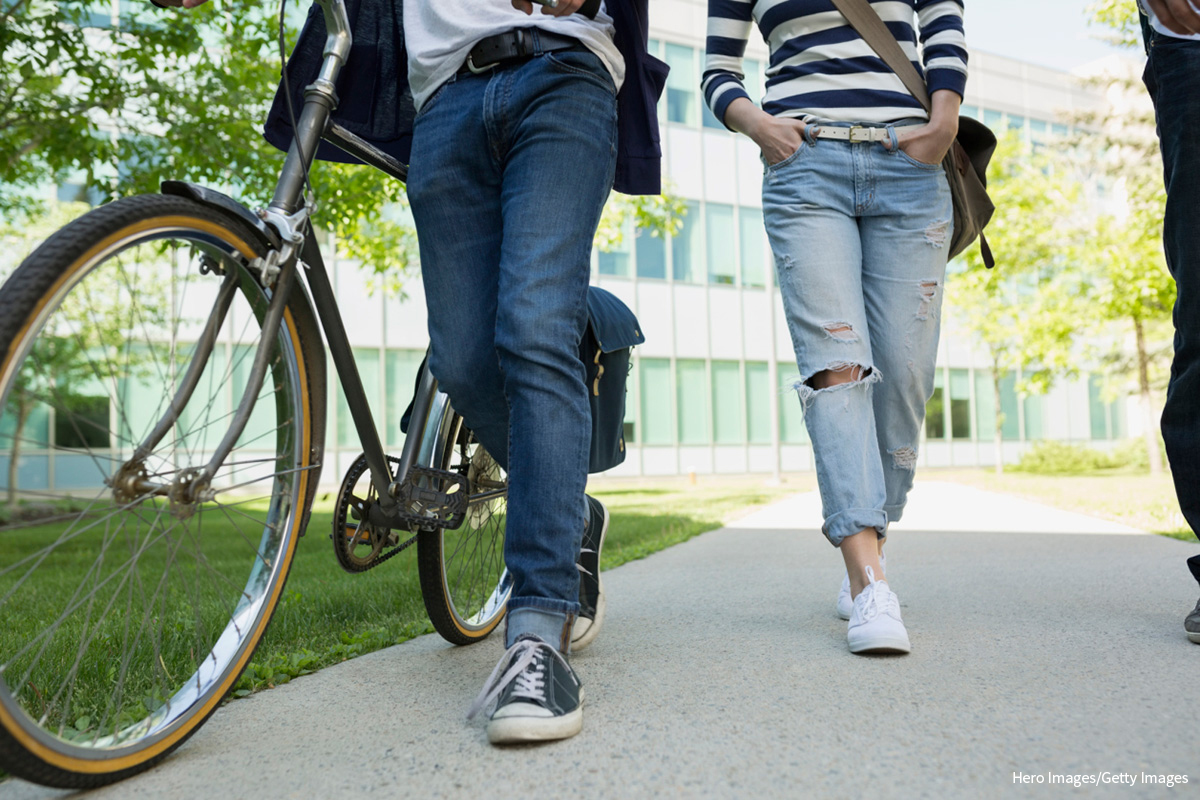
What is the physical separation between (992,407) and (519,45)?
92.2 ft

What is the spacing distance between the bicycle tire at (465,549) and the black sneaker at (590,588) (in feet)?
0.69

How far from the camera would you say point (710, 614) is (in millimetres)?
3047

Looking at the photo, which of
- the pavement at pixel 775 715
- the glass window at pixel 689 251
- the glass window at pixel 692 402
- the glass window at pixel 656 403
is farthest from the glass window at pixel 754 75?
the pavement at pixel 775 715

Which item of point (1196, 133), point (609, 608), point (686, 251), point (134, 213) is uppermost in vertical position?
point (686, 251)

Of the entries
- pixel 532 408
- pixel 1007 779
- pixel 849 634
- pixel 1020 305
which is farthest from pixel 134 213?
pixel 1020 305

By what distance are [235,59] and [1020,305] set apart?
706 inches

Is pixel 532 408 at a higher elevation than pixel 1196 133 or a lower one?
lower

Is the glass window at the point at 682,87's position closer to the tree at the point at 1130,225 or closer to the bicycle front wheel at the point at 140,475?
the tree at the point at 1130,225

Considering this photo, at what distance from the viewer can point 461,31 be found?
221 centimetres

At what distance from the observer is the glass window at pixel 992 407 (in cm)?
2727

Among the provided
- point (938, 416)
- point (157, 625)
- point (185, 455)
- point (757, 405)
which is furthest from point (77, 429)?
point (938, 416)

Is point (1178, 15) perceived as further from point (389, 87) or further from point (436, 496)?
point (436, 496)

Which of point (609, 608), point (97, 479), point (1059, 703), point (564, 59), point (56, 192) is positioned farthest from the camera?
point (56, 192)

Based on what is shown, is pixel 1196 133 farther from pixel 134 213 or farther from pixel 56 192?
pixel 56 192
